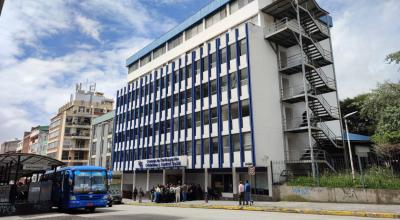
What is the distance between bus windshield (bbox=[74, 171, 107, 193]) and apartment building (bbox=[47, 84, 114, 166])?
59.1m

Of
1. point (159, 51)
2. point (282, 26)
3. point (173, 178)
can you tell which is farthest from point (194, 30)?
point (173, 178)

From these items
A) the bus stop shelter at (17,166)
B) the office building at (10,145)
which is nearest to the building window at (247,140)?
the bus stop shelter at (17,166)

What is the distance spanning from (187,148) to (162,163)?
3.33 m

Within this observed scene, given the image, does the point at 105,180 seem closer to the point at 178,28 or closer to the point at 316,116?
the point at 316,116

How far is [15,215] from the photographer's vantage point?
1895 cm

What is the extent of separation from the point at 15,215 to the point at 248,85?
19285 mm

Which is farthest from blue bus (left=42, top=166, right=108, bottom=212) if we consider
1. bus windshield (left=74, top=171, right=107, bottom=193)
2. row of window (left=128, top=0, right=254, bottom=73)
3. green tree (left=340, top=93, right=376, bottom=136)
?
green tree (left=340, top=93, right=376, bottom=136)

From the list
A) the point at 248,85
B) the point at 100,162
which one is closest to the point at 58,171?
the point at 248,85

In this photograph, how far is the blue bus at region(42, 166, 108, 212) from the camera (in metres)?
18.9

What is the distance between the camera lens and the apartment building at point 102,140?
54.4 meters

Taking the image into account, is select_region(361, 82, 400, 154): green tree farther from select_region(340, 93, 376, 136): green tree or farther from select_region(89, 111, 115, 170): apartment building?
select_region(89, 111, 115, 170): apartment building

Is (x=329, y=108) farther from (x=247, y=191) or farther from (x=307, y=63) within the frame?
(x=247, y=191)

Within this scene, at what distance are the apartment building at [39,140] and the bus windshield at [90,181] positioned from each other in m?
76.4

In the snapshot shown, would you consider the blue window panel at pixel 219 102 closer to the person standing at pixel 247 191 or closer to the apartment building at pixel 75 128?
the person standing at pixel 247 191
